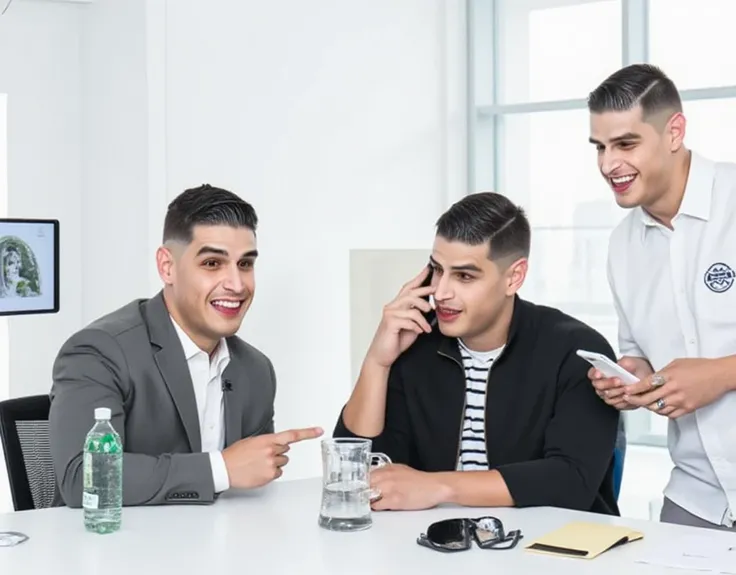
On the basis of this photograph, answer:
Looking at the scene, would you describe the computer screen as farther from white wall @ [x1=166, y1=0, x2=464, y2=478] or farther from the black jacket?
white wall @ [x1=166, y1=0, x2=464, y2=478]

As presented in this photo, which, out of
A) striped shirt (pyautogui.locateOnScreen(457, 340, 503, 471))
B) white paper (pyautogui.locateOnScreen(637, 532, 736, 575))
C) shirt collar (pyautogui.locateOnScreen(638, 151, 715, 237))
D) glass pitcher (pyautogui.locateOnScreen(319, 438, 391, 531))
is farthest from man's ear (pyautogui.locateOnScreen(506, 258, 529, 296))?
white paper (pyautogui.locateOnScreen(637, 532, 736, 575))

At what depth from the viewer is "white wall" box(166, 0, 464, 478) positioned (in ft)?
15.4

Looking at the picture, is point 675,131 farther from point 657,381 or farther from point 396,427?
point 396,427

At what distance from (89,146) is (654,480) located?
109 inches

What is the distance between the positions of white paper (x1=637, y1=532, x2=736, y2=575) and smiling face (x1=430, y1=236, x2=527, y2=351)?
77 cm

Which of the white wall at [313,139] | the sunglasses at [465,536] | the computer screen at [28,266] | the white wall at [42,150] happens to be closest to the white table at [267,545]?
the sunglasses at [465,536]

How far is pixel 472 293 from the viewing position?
9.07ft

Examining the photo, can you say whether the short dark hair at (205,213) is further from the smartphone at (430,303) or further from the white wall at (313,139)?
the white wall at (313,139)

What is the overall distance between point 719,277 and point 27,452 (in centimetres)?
171

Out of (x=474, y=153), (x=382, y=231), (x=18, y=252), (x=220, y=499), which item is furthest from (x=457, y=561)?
(x=474, y=153)

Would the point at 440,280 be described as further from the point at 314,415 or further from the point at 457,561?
the point at 314,415

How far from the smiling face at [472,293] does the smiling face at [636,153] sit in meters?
0.35

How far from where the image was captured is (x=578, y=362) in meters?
2.73

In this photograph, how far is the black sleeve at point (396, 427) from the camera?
2836 mm
